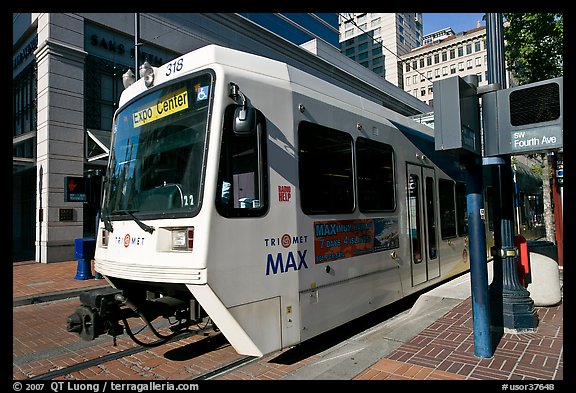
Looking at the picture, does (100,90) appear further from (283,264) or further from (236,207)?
(283,264)

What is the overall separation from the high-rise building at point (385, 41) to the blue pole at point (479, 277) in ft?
241

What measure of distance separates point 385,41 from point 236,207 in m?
85.4

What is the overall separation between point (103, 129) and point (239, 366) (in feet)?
46.4

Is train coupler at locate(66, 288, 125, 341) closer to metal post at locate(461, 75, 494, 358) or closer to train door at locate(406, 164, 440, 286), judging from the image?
metal post at locate(461, 75, 494, 358)

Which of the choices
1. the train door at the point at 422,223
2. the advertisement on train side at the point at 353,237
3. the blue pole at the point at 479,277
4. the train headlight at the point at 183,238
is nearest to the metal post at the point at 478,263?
the blue pole at the point at 479,277

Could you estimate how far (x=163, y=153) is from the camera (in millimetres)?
4109

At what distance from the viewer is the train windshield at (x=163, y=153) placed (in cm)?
383

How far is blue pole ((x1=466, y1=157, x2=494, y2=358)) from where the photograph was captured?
423cm

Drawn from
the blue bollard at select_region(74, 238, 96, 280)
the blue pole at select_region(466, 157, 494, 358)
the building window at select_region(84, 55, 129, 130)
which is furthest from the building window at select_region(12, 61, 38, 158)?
the blue pole at select_region(466, 157, 494, 358)

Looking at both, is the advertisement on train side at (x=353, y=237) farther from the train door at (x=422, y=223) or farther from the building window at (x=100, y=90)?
the building window at (x=100, y=90)

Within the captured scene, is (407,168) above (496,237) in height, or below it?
above

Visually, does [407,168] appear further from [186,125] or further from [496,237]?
[186,125]
